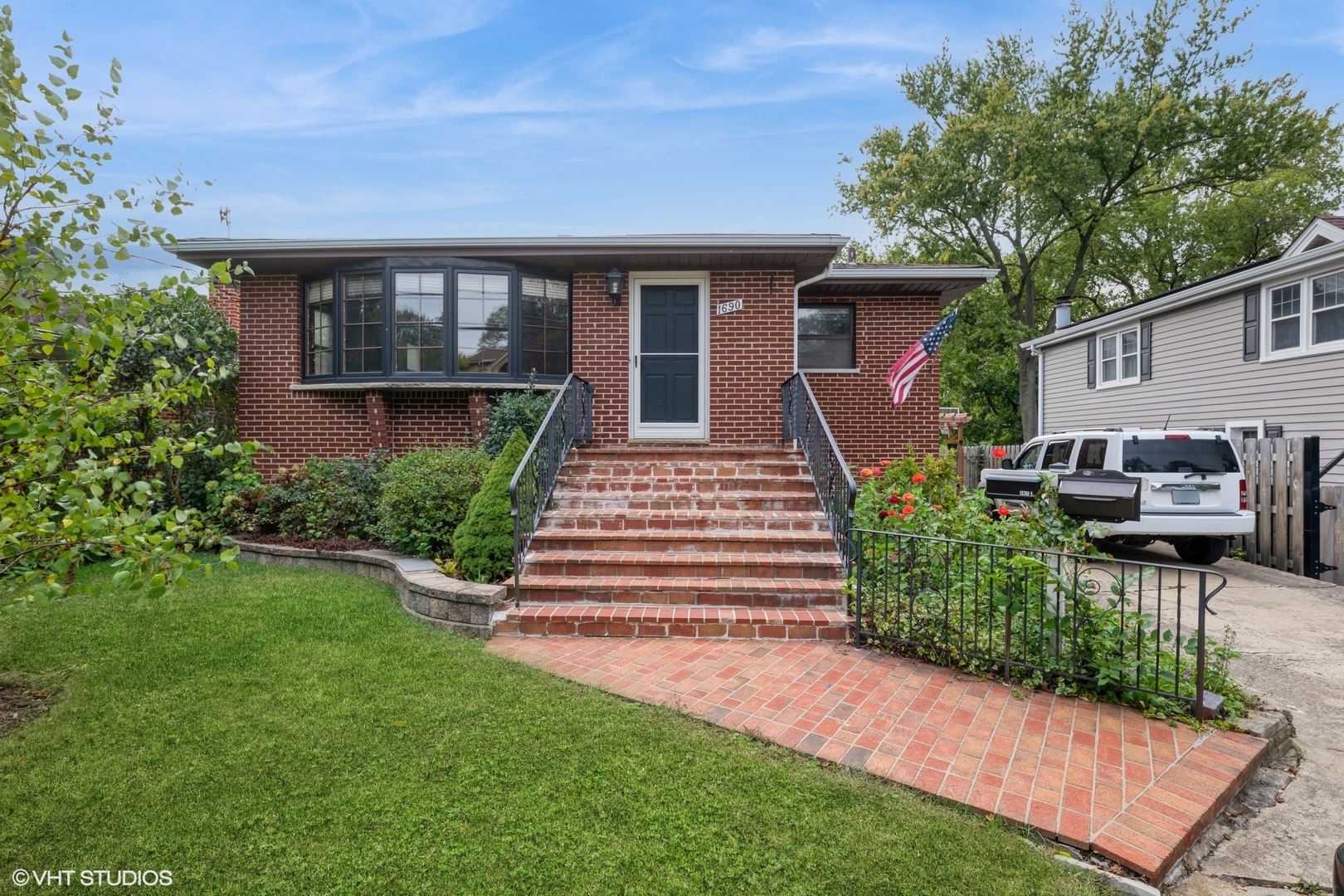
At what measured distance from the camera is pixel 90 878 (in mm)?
2150

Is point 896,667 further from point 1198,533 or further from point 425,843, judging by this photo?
point 1198,533

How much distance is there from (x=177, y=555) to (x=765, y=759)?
8.38ft

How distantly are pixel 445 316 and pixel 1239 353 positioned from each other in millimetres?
13734

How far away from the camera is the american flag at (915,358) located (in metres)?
8.47

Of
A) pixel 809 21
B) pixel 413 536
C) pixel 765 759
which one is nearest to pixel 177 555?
pixel 765 759

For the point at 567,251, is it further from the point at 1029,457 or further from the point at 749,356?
the point at 1029,457

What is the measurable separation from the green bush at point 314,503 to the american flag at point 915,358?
6957 millimetres

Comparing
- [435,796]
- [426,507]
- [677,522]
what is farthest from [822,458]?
[435,796]

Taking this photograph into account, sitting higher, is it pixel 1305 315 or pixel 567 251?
pixel 567 251

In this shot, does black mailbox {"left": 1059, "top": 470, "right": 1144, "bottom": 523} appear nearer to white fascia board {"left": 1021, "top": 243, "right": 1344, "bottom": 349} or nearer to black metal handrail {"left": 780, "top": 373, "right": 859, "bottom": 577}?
black metal handrail {"left": 780, "top": 373, "right": 859, "bottom": 577}

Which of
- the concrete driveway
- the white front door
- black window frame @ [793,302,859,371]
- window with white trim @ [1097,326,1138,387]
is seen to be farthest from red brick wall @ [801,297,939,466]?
window with white trim @ [1097,326,1138,387]

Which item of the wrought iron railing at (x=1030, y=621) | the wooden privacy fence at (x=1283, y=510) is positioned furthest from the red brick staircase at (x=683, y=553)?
the wooden privacy fence at (x=1283, y=510)

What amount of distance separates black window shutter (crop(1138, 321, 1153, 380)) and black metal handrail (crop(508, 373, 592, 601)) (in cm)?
1273

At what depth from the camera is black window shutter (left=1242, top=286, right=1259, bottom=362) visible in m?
11.0
